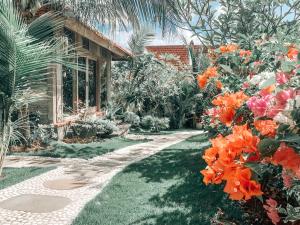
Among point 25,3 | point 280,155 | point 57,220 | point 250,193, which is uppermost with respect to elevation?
point 25,3

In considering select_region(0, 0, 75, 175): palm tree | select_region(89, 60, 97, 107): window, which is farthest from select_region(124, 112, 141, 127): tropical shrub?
select_region(0, 0, 75, 175): palm tree

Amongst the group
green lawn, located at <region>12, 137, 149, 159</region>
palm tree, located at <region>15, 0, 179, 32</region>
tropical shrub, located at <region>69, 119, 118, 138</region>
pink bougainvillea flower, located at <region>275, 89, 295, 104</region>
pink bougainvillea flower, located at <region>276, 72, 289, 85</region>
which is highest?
palm tree, located at <region>15, 0, 179, 32</region>

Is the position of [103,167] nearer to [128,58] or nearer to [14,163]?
[14,163]

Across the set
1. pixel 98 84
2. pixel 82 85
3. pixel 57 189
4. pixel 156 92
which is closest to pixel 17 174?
pixel 57 189

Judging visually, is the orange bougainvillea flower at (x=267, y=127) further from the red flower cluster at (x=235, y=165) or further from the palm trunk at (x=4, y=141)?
the palm trunk at (x=4, y=141)

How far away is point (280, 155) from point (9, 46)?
5.48 m

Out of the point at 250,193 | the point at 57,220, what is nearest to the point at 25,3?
the point at 57,220

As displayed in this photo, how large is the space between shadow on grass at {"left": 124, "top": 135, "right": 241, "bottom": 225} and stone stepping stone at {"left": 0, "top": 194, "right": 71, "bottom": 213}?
1.24 metres

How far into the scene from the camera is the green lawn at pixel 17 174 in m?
6.42

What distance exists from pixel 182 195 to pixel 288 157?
463 centimetres

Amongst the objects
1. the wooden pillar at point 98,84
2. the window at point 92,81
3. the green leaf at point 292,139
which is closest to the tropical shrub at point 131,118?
the wooden pillar at point 98,84

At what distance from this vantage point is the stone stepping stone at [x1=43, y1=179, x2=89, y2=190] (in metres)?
6.27

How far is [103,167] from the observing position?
7.94 metres

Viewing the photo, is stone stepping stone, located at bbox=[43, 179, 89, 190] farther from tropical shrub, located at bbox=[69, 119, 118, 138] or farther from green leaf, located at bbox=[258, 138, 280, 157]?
green leaf, located at bbox=[258, 138, 280, 157]
